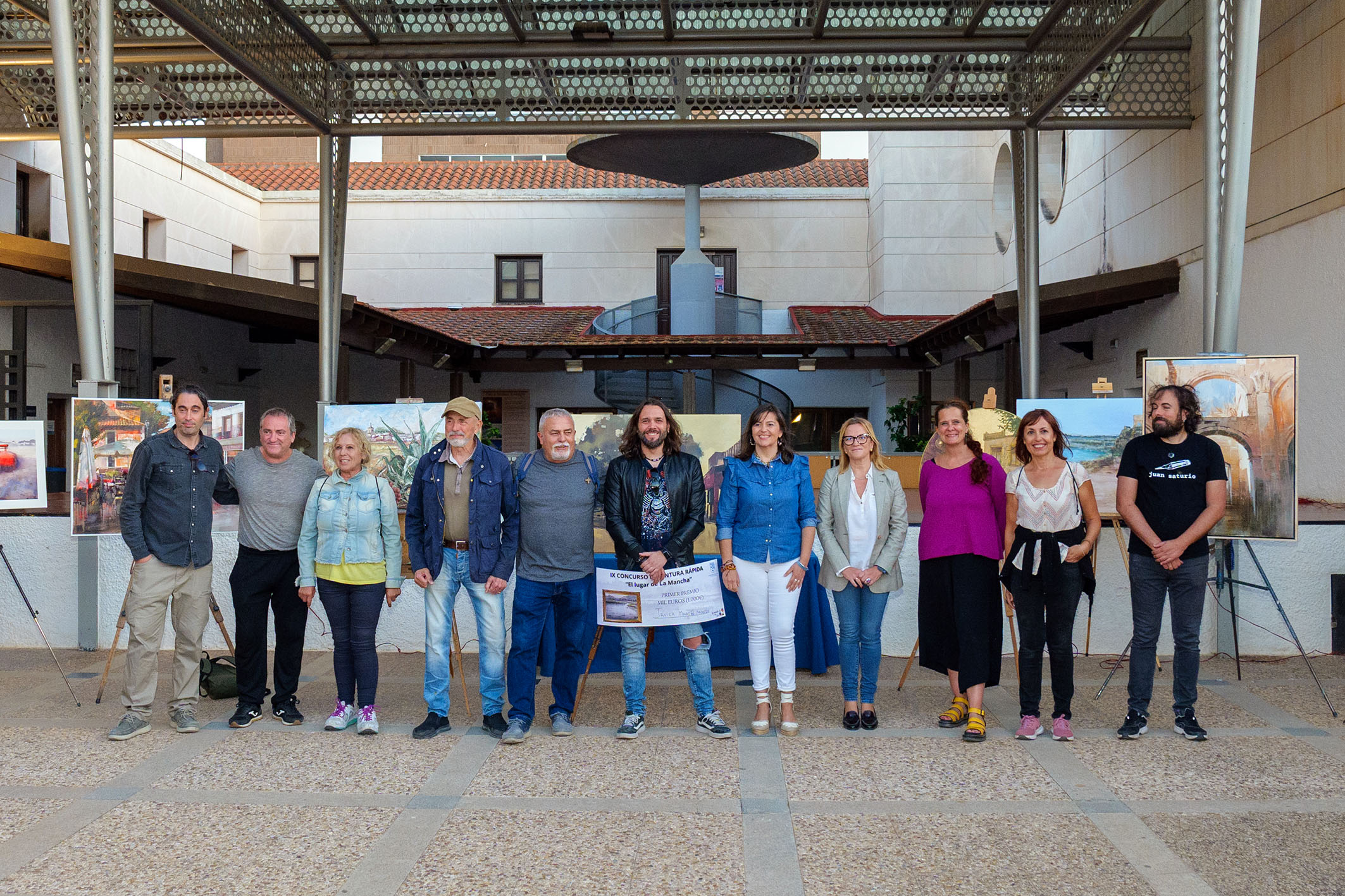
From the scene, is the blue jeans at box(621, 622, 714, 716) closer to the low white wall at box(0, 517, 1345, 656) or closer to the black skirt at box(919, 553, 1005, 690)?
the black skirt at box(919, 553, 1005, 690)

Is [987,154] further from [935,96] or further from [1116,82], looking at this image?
[935,96]

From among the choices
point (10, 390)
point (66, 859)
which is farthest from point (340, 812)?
point (10, 390)

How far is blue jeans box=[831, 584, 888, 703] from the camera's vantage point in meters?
5.52

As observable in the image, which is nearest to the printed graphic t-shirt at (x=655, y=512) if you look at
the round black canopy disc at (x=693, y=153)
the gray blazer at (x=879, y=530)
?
the gray blazer at (x=879, y=530)

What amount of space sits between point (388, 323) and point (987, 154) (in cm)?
1316

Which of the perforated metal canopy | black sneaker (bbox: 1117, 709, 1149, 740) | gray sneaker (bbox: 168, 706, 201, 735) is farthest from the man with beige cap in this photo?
the perforated metal canopy

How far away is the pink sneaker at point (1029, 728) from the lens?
5.29 meters

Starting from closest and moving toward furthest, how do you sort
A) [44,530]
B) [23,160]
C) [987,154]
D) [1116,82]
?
1. [44,530]
2. [1116,82]
3. [23,160]
4. [987,154]

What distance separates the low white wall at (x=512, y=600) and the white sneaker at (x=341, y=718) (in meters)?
1.64

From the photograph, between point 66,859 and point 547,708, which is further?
point 547,708

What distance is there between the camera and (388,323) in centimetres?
1473

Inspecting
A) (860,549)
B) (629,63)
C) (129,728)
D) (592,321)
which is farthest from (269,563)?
(592,321)

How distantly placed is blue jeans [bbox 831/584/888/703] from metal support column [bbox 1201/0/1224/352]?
3141 mm

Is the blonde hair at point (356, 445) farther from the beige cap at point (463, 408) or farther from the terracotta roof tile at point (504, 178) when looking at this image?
the terracotta roof tile at point (504, 178)
